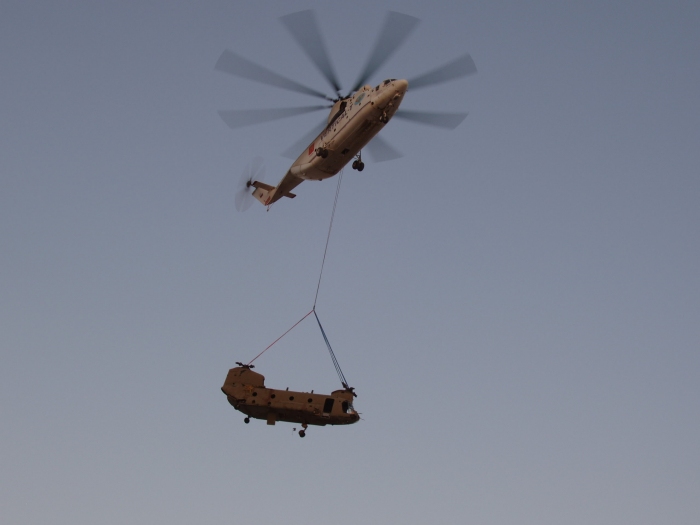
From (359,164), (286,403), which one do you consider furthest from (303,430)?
(359,164)

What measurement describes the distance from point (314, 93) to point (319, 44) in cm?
234

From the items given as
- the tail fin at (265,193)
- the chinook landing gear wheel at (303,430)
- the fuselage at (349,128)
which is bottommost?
the chinook landing gear wheel at (303,430)

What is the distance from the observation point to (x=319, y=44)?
3191 cm

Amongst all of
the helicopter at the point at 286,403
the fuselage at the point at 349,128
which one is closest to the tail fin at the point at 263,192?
the fuselage at the point at 349,128

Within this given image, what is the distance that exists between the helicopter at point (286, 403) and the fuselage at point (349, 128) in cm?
926

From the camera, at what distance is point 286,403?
27969 mm

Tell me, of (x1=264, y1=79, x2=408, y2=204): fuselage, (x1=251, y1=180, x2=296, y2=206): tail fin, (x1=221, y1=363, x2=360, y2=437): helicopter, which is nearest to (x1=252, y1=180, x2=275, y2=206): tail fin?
(x1=251, y1=180, x2=296, y2=206): tail fin

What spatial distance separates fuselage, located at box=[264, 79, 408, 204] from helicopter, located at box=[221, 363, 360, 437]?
365 inches

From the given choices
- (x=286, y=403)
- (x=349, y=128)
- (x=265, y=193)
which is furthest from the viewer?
(x=265, y=193)

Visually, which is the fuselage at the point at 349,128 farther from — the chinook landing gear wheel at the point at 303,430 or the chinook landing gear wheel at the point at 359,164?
the chinook landing gear wheel at the point at 303,430

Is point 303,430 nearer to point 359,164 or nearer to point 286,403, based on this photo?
point 286,403

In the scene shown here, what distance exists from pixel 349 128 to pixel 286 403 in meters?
11.0

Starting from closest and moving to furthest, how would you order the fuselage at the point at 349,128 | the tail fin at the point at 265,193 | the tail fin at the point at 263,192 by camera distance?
the fuselage at the point at 349,128 < the tail fin at the point at 265,193 < the tail fin at the point at 263,192

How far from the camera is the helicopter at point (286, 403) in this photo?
90.7 feet
